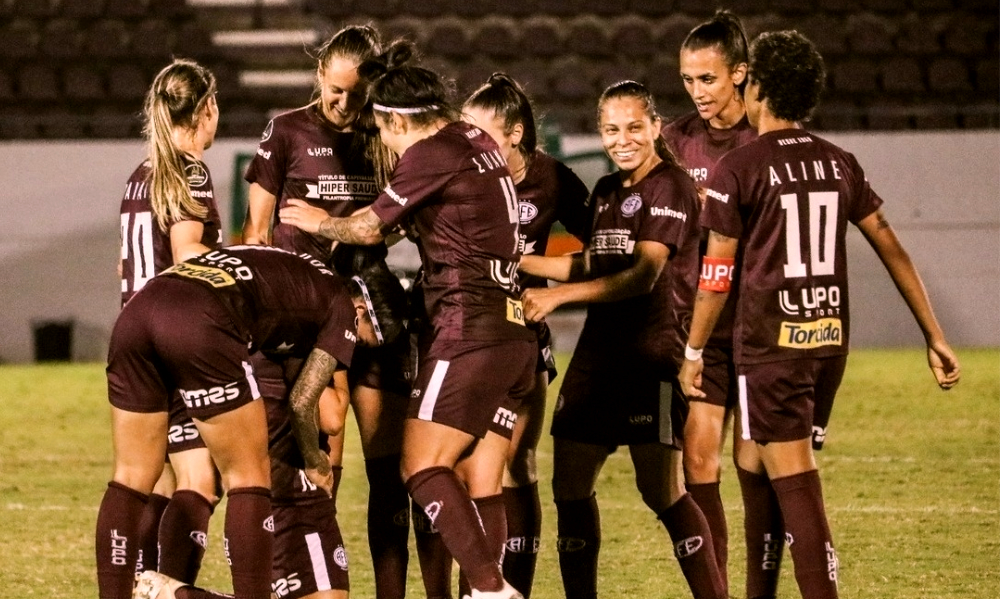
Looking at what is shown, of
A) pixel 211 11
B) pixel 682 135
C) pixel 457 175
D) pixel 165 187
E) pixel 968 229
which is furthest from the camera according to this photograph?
pixel 211 11

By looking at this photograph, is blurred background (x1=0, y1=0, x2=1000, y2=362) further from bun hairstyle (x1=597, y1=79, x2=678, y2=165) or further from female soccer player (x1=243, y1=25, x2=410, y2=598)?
bun hairstyle (x1=597, y1=79, x2=678, y2=165)

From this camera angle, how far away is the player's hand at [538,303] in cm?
464

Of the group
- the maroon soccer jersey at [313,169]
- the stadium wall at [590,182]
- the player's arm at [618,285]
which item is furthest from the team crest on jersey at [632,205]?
the stadium wall at [590,182]

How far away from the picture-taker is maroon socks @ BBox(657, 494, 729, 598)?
4770mm

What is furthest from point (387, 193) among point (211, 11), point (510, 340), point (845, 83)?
point (211, 11)

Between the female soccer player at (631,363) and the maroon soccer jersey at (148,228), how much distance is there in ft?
3.72

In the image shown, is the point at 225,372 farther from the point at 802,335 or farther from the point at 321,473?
the point at 802,335

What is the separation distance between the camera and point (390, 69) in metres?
4.48

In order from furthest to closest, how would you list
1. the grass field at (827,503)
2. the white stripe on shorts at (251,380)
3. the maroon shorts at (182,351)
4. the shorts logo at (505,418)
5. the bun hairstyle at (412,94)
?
the grass field at (827,503) < the shorts logo at (505,418) < the bun hairstyle at (412,94) < the white stripe on shorts at (251,380) < the maroon shorts at (182,351)

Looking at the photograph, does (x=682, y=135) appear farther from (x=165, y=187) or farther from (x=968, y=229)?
(x=968, y=229)

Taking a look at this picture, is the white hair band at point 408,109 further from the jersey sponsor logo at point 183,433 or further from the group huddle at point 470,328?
the jersey sponsor logo at point 183,433

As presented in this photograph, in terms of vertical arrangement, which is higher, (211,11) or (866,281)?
(211,11)

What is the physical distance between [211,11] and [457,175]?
14.9 metres

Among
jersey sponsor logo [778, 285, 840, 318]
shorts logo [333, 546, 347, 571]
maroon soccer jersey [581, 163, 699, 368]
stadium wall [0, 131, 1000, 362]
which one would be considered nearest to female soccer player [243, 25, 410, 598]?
shorts logo [333, 546, 347, 571]
